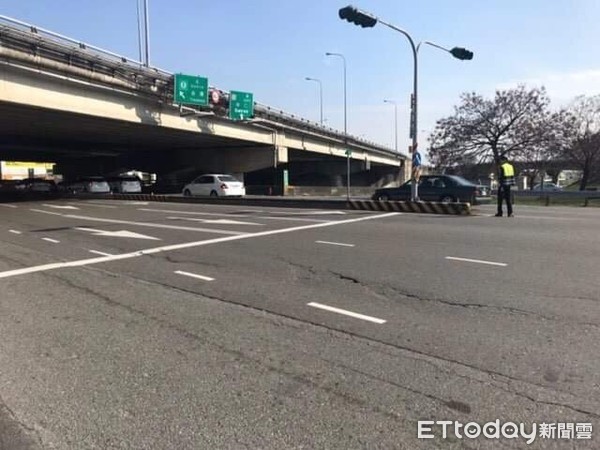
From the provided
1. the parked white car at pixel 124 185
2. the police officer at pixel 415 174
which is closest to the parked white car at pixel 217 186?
the parked white car at pixel 124 185

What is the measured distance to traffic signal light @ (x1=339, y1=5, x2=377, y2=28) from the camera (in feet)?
61.7

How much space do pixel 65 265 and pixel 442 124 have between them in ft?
144

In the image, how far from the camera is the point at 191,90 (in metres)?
33.4

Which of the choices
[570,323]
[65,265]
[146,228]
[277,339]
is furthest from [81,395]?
[146,228]

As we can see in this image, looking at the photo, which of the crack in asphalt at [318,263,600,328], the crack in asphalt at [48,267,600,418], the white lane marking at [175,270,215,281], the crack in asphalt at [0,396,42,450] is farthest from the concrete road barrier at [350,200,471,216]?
the crack in asphalt at [0,396,42,450]

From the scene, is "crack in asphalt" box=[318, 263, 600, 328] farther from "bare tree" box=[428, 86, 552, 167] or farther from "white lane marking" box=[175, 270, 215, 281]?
"bare tree" box=[428, 86, 552, 167]

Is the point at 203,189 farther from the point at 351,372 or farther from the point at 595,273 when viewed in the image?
the point at 351,372

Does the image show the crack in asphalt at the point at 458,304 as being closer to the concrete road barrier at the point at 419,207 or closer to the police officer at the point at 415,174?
the concrete road barrier at the point at 419,207

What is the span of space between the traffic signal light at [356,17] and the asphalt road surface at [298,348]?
11284 millimetres

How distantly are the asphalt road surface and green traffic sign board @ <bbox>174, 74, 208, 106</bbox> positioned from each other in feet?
77.3

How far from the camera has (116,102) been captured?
2898cm

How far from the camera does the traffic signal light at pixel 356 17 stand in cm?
1881

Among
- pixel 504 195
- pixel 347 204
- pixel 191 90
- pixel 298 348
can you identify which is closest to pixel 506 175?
pixel 504 195

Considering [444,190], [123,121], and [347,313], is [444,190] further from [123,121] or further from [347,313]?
[347,313]
